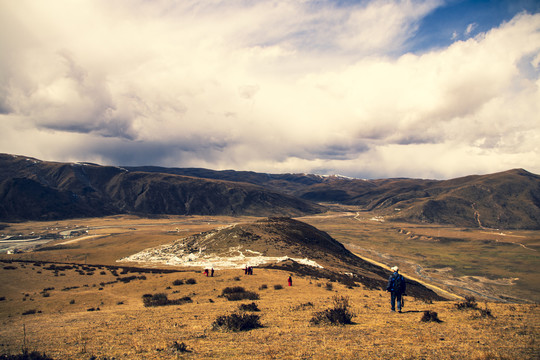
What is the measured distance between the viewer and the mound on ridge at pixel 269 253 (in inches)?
1644

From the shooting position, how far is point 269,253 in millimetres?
49312

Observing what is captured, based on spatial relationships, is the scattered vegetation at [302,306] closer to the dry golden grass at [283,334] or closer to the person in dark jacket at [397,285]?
the dry golden grass at [283,334]

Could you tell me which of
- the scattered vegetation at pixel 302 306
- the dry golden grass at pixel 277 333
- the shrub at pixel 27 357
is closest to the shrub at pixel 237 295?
the dry golden grass at pixel 277 333

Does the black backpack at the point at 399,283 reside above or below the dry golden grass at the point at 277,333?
above

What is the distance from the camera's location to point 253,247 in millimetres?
52625

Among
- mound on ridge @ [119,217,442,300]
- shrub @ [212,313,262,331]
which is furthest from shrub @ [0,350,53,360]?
mound on ridge @ [119,217,442,300]

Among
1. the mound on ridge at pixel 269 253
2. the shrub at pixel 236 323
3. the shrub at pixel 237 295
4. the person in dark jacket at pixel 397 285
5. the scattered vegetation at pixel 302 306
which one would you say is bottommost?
the mound on ridge at pixel 269 253

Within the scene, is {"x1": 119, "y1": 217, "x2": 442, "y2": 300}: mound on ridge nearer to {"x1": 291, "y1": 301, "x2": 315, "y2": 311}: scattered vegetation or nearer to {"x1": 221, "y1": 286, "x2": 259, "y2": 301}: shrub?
{"x1": 221, "y1": 286, "x2": 259, "y2": 301}: shrub

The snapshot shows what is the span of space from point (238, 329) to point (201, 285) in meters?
15.5

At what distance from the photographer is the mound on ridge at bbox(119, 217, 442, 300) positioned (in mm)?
41763

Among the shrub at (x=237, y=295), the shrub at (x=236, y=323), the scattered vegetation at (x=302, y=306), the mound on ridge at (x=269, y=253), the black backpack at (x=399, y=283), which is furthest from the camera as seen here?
→ the mound on ridge at (x=269, y=253)

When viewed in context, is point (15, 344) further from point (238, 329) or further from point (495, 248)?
point (495, 248)

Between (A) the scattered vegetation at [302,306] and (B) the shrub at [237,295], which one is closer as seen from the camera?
(A) the scattered vegetation at [302,306]

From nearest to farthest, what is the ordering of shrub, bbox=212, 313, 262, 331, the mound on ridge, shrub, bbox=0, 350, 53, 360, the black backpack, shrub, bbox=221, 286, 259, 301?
shrub, bbox=0, 350, 53, 360 → shrub, bbox=212, 313, 262, 331 → the black backpack → shrub, bbox=221, 286, 259, 301 → the mound on ridge
